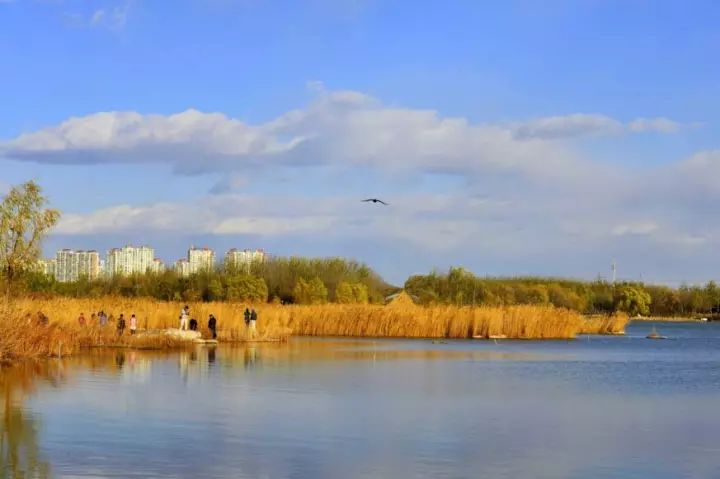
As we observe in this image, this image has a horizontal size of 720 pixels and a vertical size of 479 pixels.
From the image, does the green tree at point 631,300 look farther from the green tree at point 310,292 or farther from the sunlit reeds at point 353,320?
the sunlit reeds at point 353,320

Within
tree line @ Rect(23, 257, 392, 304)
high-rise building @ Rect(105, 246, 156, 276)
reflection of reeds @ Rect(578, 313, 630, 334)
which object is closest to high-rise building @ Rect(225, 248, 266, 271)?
tree line @ Rect(23, 257, 392, 304)

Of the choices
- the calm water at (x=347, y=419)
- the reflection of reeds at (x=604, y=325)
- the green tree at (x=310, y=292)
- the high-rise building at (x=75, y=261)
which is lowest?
the calm water at (x=347, y=419)

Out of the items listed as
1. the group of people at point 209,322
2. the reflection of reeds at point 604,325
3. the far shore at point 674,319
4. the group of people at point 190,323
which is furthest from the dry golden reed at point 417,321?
the far shore at point 674,319

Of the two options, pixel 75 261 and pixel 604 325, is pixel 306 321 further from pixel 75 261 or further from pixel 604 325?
pixel 75 261

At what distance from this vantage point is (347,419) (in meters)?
18.3

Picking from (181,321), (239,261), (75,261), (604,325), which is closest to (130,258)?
(75,261)

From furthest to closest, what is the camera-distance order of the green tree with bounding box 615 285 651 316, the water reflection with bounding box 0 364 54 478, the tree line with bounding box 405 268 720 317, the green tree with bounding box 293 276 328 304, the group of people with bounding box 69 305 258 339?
the green tree with bounding box 615 285 651 316, the tree line with bounding box 405 268 720 317, the green tree with bounding box 293 276 328 304, the group of people with bounding box 69 305 258 339, the water reflection with bounding box 0 364 54 478

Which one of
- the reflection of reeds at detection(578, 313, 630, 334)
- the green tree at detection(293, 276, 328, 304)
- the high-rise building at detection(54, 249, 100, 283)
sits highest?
the high-rise building at detection(54, 249, 100, 283)

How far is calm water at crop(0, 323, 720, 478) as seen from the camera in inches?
531

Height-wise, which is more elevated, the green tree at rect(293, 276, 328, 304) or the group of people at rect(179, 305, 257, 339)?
the green tree at rect(293, 276, 328, 304)

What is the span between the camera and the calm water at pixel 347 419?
1350cm

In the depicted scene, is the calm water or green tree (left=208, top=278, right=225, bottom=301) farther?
green tree (left=208, top=278, right=225, bottom=301)

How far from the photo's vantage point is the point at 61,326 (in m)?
34.3

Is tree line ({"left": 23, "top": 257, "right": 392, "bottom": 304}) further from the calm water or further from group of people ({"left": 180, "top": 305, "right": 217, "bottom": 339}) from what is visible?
the calm water
